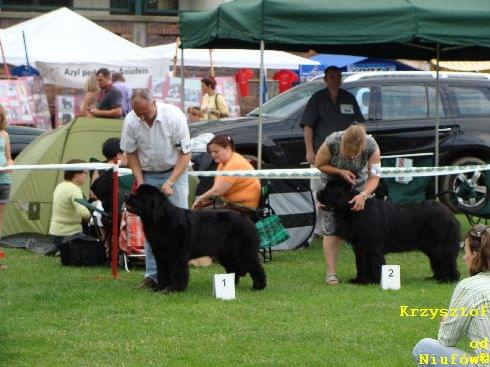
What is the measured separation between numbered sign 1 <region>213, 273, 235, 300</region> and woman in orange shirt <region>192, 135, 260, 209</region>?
6.46 feet

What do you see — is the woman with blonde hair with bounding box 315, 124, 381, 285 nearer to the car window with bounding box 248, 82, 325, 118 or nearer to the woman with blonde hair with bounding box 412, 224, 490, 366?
the woman with blonde hair with bounding box 412, 224, 490, 366

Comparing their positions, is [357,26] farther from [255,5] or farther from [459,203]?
[459,203]

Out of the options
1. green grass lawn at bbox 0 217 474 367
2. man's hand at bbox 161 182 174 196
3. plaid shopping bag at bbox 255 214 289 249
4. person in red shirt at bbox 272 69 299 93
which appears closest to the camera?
green grass lawn at bbox 0 217 474 367

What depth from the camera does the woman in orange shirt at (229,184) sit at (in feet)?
34.2

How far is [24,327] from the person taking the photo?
7.50m

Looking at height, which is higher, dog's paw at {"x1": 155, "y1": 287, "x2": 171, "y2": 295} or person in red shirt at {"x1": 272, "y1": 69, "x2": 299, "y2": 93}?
person in red shirt at {"x1": 272, "y1": 69, "x2": 299, "y2": 93}

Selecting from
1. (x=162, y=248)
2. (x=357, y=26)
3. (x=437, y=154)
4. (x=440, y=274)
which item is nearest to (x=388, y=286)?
(x=440, y=274)

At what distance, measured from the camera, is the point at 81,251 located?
10453mm

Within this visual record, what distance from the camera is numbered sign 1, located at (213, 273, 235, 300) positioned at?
A: 8.51 metres

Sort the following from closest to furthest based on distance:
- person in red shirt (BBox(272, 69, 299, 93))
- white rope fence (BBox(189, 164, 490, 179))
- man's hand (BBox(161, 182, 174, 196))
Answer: man's hand (BBox(161, 182, 174, 196)) < white rope fence (BBox(189, 164, 490, 179)) < person in red shirt (BBox(272, 69, 299, 93))

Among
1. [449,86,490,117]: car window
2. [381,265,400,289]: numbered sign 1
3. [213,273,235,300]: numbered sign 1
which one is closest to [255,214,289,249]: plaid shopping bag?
[381,265,400,289]: numbered sign 1

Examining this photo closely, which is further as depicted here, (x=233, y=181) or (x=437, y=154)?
(x=437, y=154)

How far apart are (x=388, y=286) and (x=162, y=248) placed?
188 centimetres

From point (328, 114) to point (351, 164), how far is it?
251 cm
